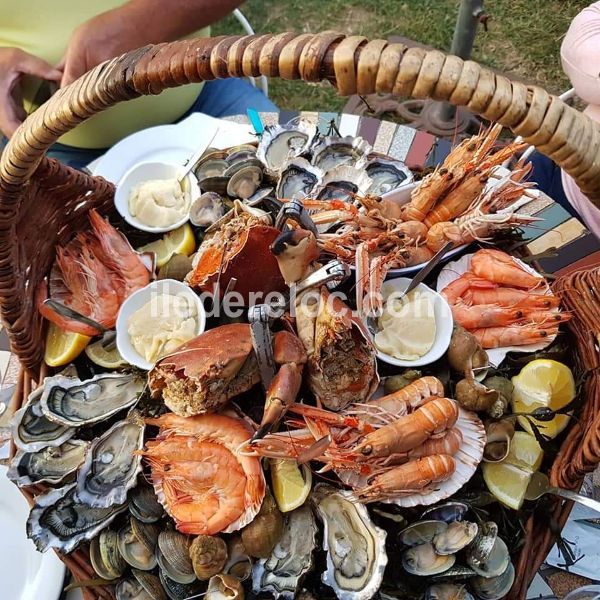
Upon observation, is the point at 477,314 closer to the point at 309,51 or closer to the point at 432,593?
the point at 432,593

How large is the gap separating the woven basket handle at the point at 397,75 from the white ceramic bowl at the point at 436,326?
0.41 metres

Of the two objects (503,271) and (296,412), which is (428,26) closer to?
(503,271)

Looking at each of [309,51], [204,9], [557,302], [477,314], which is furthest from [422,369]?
[204,9]

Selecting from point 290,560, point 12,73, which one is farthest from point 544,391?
point 12,73

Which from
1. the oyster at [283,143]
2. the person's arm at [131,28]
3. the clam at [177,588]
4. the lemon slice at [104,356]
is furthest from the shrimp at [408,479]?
the person's arm at [131,28]

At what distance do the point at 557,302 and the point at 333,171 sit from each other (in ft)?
1.97

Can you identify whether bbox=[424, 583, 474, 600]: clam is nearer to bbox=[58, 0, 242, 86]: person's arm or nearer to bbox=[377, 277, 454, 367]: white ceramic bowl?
bbox=[377, 277, 454, 367]: white ceramic bowl

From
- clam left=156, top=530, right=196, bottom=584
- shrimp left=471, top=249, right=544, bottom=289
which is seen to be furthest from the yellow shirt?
clam left=156, top=530, right=196, bottom=584

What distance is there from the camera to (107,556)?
1.05m

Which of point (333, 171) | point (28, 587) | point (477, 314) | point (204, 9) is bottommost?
point (28, 587)

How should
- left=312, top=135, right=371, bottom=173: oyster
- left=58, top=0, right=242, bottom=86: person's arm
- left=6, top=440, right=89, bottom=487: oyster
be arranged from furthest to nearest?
left=312, top=135, right=371, bottom=173: oyster
left=58, top=0, right=242, bottom=86: person's arm
left=6, top=440, right=89, bottom=487: oyster

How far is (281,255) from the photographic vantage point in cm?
101

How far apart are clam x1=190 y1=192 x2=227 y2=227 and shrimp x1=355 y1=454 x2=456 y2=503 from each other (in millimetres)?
705

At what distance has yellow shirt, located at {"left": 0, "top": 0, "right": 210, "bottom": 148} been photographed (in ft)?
5.49
